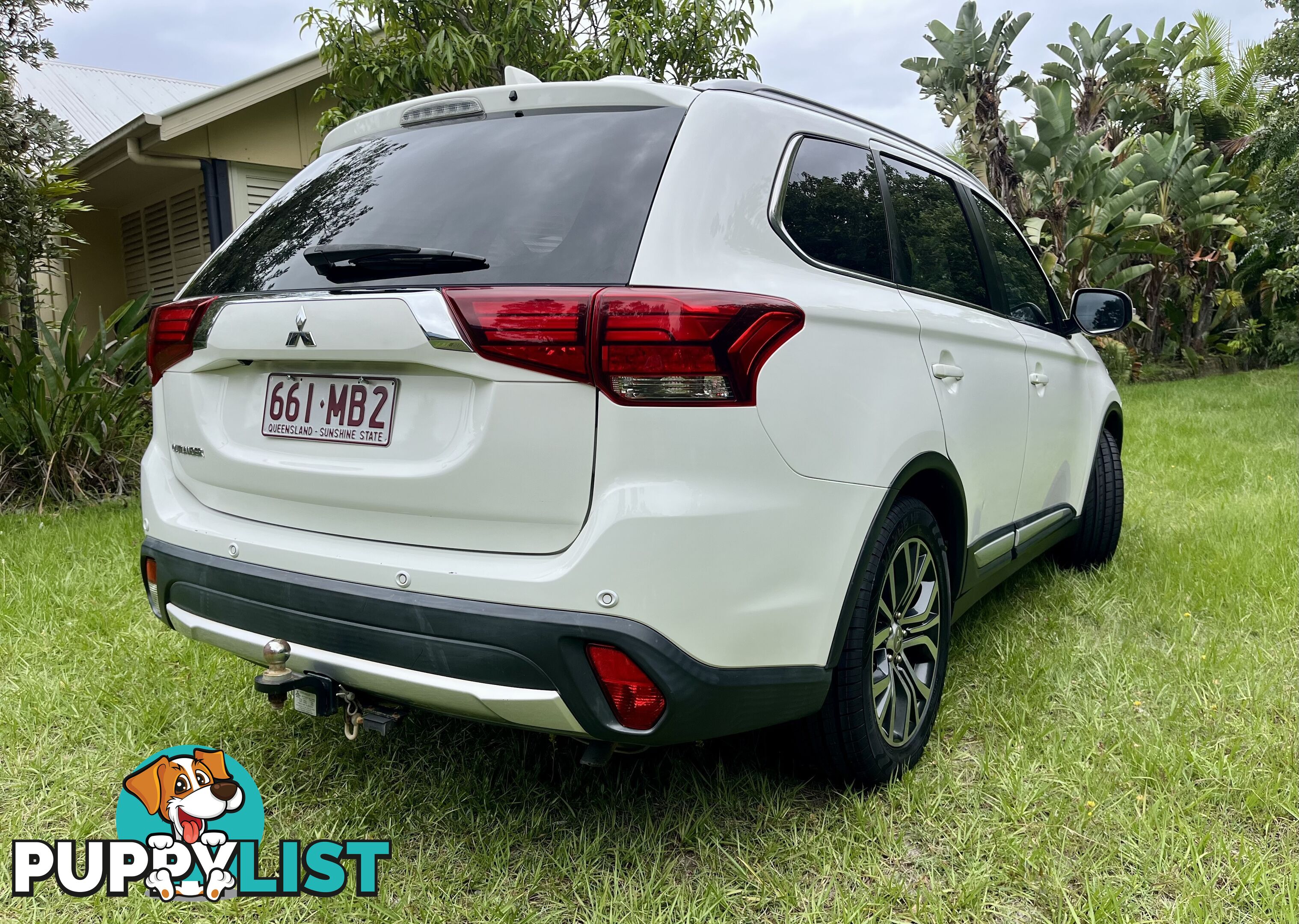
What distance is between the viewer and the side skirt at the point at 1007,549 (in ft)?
9.58

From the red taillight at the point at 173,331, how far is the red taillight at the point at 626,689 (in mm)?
1303

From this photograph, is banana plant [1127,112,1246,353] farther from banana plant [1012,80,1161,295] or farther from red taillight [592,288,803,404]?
red taillight [592,288,803,404]

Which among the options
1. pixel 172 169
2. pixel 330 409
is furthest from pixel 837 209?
pixel 172 169

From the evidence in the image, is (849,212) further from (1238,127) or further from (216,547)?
(1238,127)

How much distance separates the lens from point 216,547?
2240 millimetres

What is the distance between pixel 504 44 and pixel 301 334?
577 cm

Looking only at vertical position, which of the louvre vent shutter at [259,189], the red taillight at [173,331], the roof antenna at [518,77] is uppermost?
the roof antenna at [518,77]

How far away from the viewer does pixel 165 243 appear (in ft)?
34.0

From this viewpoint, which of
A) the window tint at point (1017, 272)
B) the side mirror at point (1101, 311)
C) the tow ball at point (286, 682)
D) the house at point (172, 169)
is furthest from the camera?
the house at point (172, 169)

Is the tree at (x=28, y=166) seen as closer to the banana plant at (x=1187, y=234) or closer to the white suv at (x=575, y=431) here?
the white suv at (x=575, y=431)

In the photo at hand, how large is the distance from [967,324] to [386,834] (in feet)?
6.96

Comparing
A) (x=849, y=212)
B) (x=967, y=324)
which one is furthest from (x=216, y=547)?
(x=967, y=324)

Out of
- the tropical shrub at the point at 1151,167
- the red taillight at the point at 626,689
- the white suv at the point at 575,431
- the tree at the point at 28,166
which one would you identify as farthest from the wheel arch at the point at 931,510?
the tropical shrub at the point at 1151,167

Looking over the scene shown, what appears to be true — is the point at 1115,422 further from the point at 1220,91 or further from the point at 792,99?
the point at 1220,91
